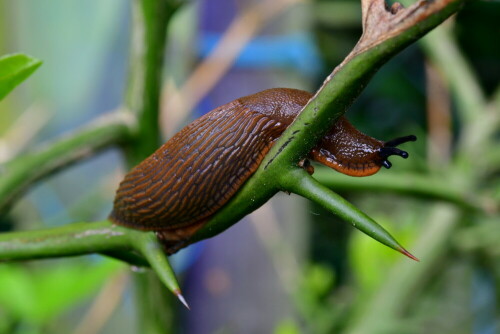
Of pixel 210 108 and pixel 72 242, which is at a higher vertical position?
pixel 72 242

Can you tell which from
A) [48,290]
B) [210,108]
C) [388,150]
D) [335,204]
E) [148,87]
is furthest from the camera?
[210,108]

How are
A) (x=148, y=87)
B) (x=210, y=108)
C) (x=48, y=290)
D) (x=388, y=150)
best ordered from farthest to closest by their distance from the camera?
(x=210, y=108) < (x=48, y=290) < (x=148, y=87) < (x=388, y=150)

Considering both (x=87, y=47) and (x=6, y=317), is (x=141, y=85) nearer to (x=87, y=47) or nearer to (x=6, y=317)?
(x=6, y=317)

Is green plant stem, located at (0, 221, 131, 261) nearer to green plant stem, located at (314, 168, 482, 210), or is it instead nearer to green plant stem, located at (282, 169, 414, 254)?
green plant stem, located at (282, 169, 414, 254)


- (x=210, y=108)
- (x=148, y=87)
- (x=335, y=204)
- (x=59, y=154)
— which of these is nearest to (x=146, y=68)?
(x=148, y=87)

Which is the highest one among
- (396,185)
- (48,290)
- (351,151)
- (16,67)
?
(16,67)

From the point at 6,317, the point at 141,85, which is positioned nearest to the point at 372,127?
the point at 6,317

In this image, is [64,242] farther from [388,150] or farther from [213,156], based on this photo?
[388,150]

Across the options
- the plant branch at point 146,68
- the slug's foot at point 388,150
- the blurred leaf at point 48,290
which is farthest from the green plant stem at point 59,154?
the blurred leaf at point 48,290
